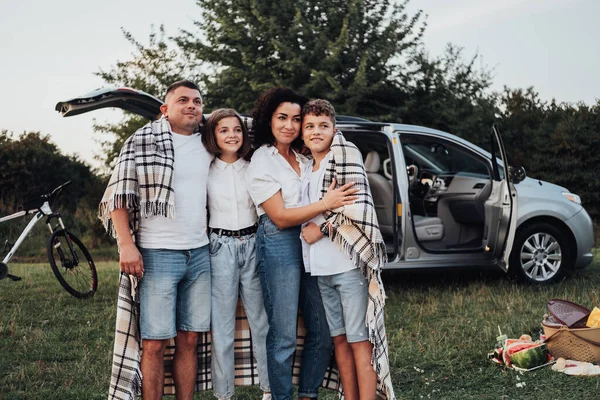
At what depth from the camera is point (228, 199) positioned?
12.4 feet

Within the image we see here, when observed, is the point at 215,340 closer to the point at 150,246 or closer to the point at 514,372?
the point at 150,246

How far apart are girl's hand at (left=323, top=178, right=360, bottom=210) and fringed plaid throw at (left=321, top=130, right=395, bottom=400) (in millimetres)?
42

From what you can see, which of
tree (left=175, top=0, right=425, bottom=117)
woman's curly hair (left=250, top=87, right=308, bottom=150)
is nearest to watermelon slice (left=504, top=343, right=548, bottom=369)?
woman's curly hair (left=250, top=87, right=308, bottom=150)

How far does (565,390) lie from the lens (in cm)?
441

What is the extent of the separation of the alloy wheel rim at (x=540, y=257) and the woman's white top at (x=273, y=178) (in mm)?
4688

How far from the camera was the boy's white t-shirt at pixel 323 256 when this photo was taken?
3.68 m

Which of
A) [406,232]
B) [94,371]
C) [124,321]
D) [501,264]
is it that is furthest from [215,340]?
[501,264]

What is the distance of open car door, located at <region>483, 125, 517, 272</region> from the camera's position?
284 inches

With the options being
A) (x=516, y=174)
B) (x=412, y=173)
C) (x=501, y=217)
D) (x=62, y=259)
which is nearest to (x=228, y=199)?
(x=501, y=217)

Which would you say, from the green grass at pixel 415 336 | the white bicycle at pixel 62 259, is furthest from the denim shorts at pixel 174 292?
the white bicycle at pixel 62 259

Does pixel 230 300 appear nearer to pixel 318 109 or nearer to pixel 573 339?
pixel 318 109

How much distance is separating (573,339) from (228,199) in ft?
8.54

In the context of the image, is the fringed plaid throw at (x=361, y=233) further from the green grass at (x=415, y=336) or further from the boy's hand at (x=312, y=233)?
the green grass at (x=415, y=336)

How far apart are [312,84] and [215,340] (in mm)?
12991
